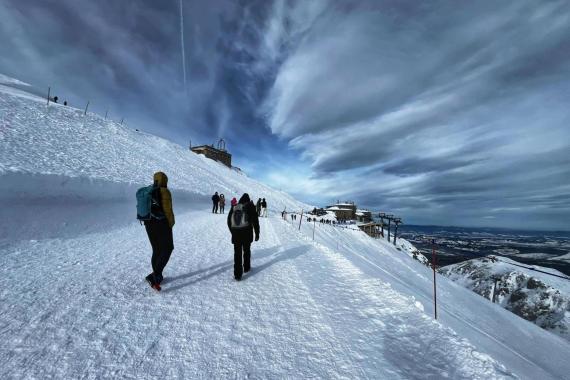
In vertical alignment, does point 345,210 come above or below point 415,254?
above

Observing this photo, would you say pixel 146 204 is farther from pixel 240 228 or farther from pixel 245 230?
pixel 245 230

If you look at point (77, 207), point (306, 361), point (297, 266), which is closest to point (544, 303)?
point (297, 266)

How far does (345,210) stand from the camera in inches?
3305

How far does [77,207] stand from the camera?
9883 mm

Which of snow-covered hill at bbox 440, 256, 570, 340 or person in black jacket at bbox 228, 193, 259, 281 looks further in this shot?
snow-covered hill at bbox 440, 256, 570, 340

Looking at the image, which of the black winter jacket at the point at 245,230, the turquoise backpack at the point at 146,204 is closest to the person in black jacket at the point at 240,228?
the black winter jacket at the point at 245,230

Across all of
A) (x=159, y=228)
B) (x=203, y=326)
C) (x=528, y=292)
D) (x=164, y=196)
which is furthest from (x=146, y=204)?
(x=528, y=292)

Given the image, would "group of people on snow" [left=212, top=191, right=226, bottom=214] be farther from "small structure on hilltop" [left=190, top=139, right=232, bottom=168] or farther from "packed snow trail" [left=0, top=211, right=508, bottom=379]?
"small structure on hilltop" [left=190, top=139, right=232, bottom=168]

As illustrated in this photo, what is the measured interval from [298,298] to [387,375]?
6.94ft

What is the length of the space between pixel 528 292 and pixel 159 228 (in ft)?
211

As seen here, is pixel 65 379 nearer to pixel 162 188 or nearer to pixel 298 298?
pixel 162 188

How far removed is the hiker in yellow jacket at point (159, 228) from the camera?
4.26 metres

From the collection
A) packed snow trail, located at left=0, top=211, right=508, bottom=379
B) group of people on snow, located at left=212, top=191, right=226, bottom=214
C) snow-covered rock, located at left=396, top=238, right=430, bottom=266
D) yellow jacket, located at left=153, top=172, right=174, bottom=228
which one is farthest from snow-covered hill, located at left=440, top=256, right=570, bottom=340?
yellow jacket, located at left=153, top=172, right=174, bottom=228

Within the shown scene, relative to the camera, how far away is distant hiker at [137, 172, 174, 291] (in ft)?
13.8
